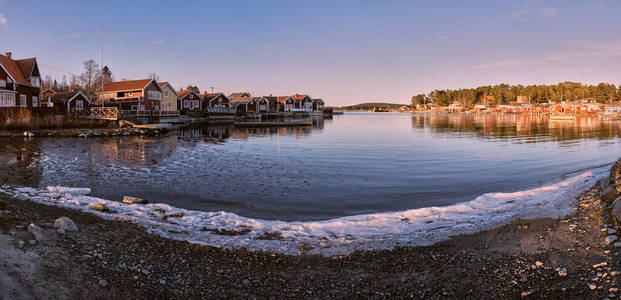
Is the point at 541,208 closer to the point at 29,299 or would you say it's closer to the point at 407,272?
the point at 407,272

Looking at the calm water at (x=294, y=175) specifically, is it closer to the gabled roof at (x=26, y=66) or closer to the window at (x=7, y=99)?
the window at (x=7, y=99)

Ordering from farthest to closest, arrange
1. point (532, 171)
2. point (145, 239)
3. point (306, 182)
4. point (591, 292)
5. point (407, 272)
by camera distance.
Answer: point (532, 171) → point (306, 182) → point (145, 239) → point (407, 272) → point (591, 292)

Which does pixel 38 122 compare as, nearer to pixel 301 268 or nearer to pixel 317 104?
pixel 301 268

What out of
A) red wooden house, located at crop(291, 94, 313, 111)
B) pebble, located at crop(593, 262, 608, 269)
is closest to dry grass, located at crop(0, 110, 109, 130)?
pebble, located at crop(593, 262, 608, 269)

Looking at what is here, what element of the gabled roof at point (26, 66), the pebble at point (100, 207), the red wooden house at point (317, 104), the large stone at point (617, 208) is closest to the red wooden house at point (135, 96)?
the gabled roof at point (26, 66)

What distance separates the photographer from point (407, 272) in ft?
20.2

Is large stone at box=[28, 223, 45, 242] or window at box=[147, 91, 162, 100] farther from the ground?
window at box=[147, 91, 162, 100]

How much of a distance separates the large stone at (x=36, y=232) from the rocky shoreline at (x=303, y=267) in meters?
0.04

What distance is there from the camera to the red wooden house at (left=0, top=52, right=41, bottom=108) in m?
43.2

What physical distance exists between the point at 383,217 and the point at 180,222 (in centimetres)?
556

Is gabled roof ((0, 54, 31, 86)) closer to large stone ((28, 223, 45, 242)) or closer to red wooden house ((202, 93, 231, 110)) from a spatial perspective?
red wooden house ((202, 93, 231, 110))

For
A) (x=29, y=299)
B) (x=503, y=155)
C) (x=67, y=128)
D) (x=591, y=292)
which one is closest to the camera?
(x=29, y=299)

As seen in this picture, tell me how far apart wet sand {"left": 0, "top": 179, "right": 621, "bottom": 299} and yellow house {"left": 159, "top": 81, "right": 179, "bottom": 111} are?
2730 inches

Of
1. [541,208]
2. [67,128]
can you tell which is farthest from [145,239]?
[67,128]
